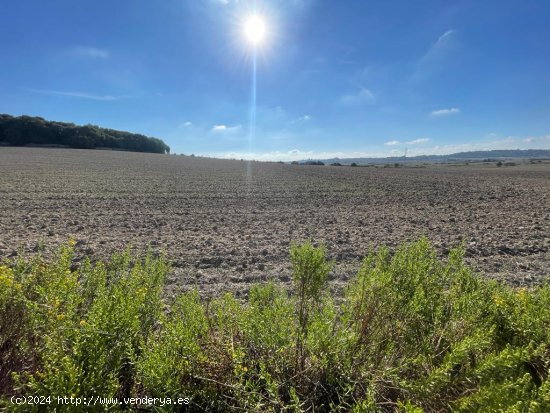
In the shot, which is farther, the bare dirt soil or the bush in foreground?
the bare dirt soil

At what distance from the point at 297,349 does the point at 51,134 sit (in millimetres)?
121758

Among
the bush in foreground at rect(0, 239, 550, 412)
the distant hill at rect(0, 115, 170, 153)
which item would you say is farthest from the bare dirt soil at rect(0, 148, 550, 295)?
the distant hill at rect(0, 115, 170, 153)

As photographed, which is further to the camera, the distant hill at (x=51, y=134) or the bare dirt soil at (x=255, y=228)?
the distant hill at (x=51, y=134)

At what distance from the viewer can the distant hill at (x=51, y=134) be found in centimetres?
9275

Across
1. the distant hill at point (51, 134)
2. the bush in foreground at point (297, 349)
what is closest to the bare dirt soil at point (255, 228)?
the bush in foreground at point (297, 349)

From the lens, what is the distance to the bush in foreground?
189cm

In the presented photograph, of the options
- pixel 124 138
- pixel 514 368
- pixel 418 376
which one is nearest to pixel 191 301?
pixel 418 376

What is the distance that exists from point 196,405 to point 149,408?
369 millimetres

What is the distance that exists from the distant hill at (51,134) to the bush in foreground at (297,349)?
114014mm

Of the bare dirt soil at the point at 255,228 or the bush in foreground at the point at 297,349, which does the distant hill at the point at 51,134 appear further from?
the bush in foreground at the point at 297,349

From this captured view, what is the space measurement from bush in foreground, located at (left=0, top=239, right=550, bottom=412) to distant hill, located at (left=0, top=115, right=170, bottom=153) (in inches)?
4489

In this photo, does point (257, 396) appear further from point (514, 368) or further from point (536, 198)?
point (536, 198)

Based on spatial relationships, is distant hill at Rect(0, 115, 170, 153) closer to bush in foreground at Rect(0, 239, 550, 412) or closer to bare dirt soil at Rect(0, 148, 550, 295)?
bare dirt soil at Rect(0, 148, 550, 295)

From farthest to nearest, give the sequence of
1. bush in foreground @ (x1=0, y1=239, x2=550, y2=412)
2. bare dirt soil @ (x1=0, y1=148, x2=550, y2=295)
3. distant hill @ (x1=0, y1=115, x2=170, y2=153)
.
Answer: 1. distant hill @ (x1=0, y1=115, x2=170, y2=153)
2. bare dirt soil @ (x1=0, y1=148, x2=550, y2=295)
3. bush in foreground @ (x1=0, y1=239, x2=550, y2=412)
